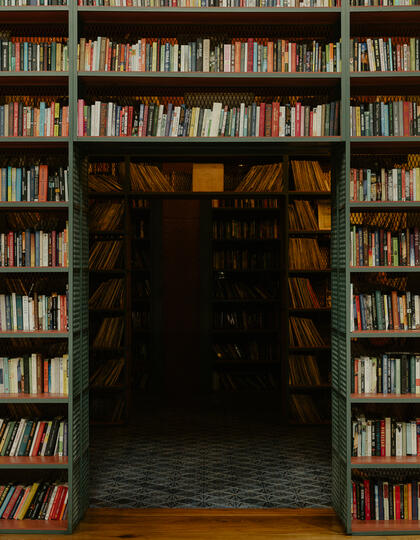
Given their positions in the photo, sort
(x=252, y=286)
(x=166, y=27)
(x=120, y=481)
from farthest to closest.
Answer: (x=252, y=286) < (x=120, y=481) < (x=166, y=27)

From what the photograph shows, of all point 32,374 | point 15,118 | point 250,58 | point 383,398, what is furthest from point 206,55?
point 383,398

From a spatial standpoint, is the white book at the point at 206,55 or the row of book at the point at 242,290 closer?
the white book at the point at 206,55

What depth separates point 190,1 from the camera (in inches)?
141

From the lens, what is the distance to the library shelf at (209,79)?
11.6 ft

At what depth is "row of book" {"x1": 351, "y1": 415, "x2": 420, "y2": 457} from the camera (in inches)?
141

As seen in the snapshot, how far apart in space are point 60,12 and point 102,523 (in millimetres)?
2859

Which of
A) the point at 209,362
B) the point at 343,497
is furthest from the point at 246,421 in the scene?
the point at 343,497

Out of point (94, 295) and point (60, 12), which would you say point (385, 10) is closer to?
point (60, 12)

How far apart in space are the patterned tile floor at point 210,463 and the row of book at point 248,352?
40.3 inches

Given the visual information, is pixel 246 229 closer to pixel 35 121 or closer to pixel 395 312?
pixel 395 312

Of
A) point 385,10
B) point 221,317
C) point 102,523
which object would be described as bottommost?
point 102,523

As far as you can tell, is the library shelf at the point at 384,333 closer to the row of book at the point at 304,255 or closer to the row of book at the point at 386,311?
the row of book at the point at 386,311

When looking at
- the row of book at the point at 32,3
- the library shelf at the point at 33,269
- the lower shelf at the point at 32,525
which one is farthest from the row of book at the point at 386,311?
the row of book at the point at 32,3

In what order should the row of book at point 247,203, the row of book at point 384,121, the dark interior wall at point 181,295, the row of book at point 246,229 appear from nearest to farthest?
the row of book at point 384,121
the row of book at point 247,203
the row of book at point 246,229
the dark interior wall at point 181,295
